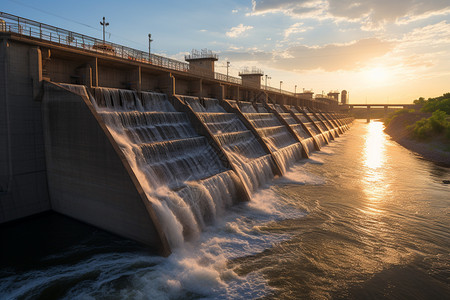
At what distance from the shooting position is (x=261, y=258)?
32.1 ft

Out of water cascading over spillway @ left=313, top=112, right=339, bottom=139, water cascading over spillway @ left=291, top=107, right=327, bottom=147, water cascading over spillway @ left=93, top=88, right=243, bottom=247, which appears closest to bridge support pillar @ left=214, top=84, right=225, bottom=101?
water cascading over spillway @ left=93, top=88, right=243, bottom=247

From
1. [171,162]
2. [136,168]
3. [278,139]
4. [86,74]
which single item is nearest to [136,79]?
[86,74]

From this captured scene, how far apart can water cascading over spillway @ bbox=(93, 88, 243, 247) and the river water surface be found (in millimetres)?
909

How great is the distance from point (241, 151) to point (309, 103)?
1996 inches

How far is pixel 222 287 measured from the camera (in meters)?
8.08

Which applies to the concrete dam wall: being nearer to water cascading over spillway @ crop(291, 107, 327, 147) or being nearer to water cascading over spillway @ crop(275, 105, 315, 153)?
water cascading over spillway @ crop(275, 105, 315, 153)

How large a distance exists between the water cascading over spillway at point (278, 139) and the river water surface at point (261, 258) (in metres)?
9.36

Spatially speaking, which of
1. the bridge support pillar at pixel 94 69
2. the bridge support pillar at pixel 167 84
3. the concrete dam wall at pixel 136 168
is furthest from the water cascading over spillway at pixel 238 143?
the bridge support pillar at pixel 94 69

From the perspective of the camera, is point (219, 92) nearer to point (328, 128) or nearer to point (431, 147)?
point (431, 147)

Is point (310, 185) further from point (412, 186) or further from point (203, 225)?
point (203, 225)

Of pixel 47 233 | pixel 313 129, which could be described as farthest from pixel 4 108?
pixel 313 129

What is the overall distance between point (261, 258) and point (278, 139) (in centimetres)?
2007

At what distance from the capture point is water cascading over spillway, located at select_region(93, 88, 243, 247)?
11109 millimetres

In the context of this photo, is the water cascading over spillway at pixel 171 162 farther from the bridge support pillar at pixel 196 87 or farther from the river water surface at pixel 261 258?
the bridge support pillar at pixel 196 87
